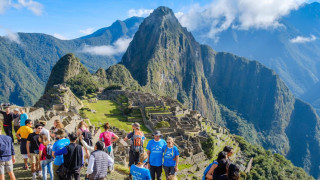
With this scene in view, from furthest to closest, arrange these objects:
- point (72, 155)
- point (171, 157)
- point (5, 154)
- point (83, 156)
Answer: point (171, 157) → point (83, 156) → point (5, 154) → point (72, 155)

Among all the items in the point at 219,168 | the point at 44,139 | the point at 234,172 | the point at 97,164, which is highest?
the point at 44,139

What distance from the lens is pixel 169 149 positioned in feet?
31.7

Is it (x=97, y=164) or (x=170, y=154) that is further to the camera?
(x=170, y=154)

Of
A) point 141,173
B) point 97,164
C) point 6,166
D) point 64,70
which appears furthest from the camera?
point 64,70

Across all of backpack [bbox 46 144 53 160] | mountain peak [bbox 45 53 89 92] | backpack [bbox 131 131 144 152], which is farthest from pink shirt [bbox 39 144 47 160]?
mountain peak [bbox 45 53 89 92]

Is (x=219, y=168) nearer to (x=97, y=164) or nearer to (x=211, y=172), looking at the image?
(x=211, y=172)

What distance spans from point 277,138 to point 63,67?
174 metres

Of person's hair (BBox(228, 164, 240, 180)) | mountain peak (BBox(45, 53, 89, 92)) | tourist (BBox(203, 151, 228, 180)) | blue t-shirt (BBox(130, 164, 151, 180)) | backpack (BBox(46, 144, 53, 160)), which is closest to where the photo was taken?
person's hair (BBox(228, 164, 240, 180))

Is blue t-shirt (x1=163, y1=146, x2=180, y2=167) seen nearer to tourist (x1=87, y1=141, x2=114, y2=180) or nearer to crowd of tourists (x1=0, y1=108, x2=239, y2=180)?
crowd of tourists (x1=0, y1=108, x2=239, y2=180)

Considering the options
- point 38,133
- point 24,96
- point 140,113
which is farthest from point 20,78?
point 38,133

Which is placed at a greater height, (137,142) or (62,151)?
(62,151)

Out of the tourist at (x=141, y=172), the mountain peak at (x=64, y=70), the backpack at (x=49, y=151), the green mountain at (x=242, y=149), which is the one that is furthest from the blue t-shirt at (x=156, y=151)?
the mountain peak at (x=64, y=70)

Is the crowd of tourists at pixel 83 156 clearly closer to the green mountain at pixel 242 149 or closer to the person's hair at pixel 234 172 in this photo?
the person's hair at pixel 234 172

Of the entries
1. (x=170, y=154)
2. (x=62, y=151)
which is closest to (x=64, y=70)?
(x=170, y=154)
